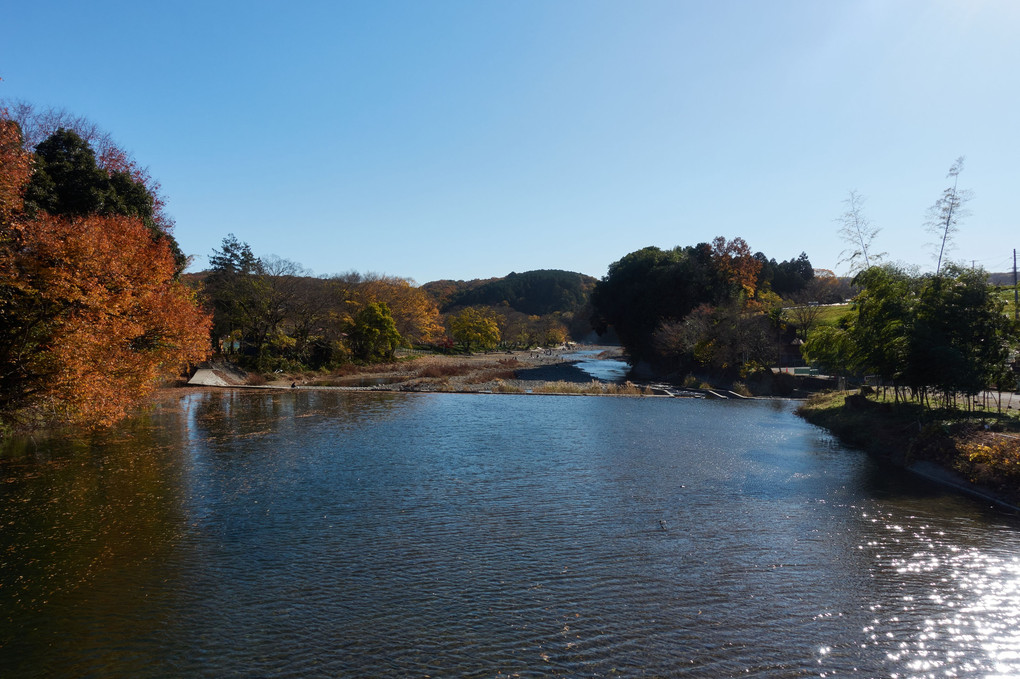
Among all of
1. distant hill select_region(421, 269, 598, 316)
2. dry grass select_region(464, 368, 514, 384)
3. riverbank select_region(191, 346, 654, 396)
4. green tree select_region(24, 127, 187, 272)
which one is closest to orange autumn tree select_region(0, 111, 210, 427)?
green tree select_region(24, 127, 187, 272)

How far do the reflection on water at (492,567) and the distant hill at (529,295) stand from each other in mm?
113808

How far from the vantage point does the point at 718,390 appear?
37406mm

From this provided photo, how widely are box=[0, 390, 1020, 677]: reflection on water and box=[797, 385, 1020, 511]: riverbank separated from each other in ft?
3.78

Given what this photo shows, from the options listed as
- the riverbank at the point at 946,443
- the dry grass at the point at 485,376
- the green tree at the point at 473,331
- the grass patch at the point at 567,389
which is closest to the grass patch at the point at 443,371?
the dry grass at the point at 485,376

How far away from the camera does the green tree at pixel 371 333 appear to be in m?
51.2

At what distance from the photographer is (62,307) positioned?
1391 cm

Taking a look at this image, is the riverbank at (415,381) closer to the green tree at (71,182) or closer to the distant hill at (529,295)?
the green tree at (71,182)

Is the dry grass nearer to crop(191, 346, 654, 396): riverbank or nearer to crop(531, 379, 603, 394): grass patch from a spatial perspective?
crop(191, 346, 654, 396): riverbank

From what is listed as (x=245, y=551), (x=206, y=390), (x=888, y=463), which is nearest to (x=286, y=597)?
(x=245, y=551)

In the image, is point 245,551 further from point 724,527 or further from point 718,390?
point 718,390

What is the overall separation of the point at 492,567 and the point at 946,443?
537 inches

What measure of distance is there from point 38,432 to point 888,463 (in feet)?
93.4

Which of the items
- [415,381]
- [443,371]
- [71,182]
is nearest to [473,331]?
[443,371]

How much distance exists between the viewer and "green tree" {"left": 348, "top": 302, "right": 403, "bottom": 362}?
5125cm
